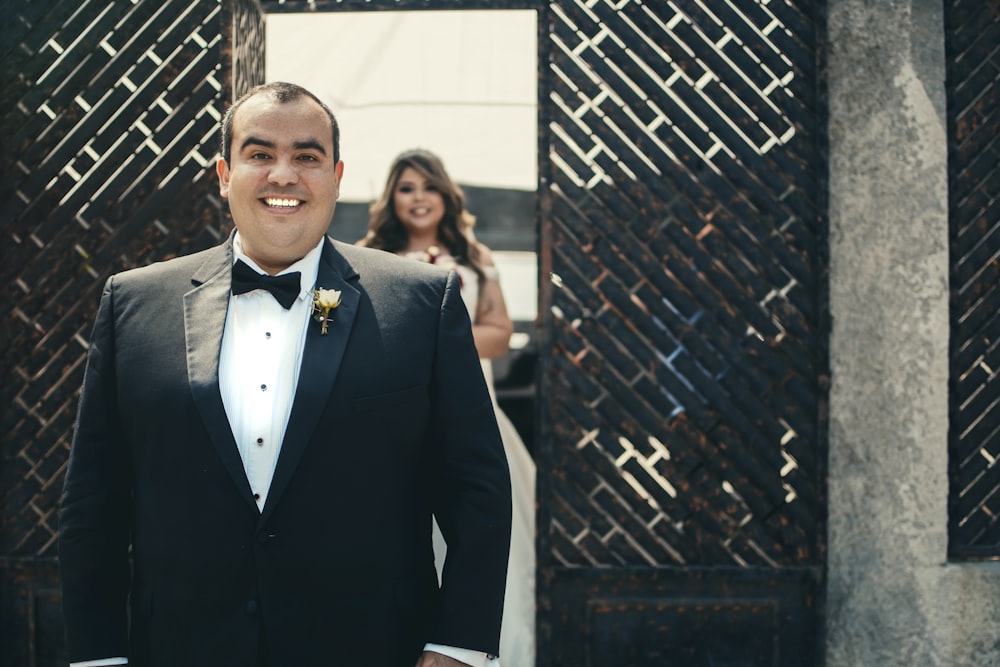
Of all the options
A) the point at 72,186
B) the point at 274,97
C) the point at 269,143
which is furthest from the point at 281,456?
the point at 72,186

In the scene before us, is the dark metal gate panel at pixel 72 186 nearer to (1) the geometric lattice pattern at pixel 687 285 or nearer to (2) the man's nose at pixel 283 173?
(1) the geometric lattice pattern at pixel 687 285

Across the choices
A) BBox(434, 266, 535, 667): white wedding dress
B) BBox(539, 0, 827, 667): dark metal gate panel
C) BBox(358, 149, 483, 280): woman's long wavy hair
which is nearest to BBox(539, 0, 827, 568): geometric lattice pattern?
BBox(539, 0, 827, 667): dark metal gate panel

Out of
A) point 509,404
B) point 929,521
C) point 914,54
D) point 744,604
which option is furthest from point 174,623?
point 509,404

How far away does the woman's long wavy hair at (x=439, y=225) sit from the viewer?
460cm

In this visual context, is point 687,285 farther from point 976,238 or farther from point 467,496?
point 467,496

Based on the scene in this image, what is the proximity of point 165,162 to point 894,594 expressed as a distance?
3.73 metres

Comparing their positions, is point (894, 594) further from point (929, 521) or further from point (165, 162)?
point (165, 162)

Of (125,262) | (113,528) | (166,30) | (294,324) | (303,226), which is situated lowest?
(113,528)

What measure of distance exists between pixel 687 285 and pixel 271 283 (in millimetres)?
2280

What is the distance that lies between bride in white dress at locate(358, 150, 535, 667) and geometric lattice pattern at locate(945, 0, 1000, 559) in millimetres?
1984

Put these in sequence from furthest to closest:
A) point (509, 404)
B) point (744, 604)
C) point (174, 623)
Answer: point (509, 404) → point (744, 604) → point (174, 623)

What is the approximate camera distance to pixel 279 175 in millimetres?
2045

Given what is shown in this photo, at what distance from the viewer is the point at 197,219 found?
396cm

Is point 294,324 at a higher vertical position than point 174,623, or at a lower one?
higher
